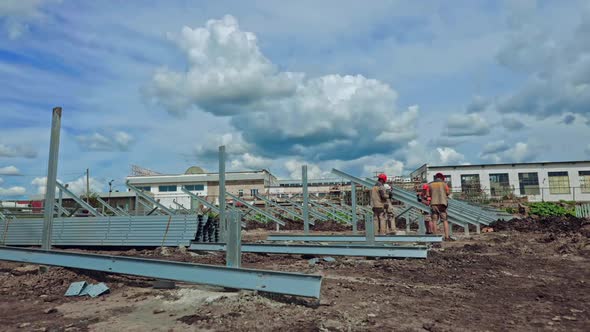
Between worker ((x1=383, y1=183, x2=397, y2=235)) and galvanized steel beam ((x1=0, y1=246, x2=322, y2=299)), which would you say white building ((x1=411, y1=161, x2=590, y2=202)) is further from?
galvanized steel beam ((x1=0, y1=246, x2=322, y2=299))

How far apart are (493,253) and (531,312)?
185 inches

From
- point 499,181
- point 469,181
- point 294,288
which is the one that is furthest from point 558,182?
point 294,288

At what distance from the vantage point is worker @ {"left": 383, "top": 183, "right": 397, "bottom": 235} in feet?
37.3

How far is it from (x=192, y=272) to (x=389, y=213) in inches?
344

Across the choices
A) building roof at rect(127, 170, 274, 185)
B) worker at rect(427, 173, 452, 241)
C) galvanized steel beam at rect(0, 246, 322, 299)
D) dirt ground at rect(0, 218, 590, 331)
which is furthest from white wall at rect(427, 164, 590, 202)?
galvanized steel beam at rect(0, 246, 322, 299)

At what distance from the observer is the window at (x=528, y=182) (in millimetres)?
41531

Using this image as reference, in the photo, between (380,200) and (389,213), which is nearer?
(380,200)

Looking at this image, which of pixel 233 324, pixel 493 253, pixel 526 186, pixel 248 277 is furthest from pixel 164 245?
pixel 526 186

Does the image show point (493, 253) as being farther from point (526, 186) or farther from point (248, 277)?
point (526, 186)

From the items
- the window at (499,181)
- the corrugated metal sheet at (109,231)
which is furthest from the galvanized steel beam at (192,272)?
the window at (499,181)

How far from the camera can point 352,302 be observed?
13.8 ft

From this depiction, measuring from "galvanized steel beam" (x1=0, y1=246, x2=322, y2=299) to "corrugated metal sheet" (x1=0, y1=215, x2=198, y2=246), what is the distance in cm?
383

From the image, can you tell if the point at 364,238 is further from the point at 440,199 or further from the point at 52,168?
the point at 52,168

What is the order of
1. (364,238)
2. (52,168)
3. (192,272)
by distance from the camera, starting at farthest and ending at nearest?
(364,238) → (52,168) → (192,272)
